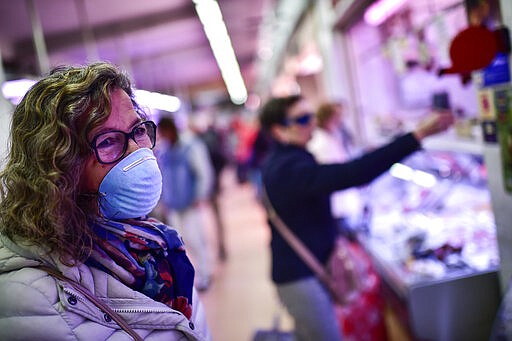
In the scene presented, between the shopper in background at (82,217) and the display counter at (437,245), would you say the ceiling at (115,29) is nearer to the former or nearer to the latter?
the display counter at (437,245)

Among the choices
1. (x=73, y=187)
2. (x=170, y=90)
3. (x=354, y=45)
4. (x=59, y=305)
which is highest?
(x=170, y=90)

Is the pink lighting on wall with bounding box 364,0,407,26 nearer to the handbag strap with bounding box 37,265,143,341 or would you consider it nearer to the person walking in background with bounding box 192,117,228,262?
the handbag strap with bounding box 37,265,143,341

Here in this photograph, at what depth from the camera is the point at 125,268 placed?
47.1 inches

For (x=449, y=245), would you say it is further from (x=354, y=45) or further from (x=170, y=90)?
(x=170, y=90)

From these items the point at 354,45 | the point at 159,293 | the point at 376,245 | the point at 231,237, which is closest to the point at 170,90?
the point at 231,237

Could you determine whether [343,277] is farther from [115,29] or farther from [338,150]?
[115,29]

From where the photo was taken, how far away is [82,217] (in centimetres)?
114

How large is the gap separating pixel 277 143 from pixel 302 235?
Answer: 514mm

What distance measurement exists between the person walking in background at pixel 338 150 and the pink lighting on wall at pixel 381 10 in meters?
0.87

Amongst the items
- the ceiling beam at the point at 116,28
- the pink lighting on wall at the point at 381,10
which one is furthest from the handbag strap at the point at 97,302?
the ceiling beam at the point at 116,28

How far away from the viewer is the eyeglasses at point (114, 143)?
3.76 ft

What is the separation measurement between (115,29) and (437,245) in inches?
265

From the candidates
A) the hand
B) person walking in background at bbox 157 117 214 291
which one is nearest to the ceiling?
person walking in background at bbox 157 117 214 291

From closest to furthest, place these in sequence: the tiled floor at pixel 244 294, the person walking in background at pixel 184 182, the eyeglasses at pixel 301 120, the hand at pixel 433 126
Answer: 1. the hand at pixel 433 126
2. the eyeglasses at pixel 301 120
3. the tiled floor at pixel 244 294
4. the person walking in background at pixel 184 182
